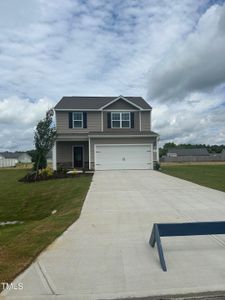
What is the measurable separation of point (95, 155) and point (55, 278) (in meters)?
22.2

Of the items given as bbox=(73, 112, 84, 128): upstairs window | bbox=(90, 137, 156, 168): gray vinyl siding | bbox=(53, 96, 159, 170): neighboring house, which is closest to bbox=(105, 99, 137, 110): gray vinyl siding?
bbox=(53, 96, 159, 170): neighboring house

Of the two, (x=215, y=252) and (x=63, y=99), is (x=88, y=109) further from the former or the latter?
(x=215, y=252)

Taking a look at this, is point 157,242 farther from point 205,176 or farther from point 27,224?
point 205,176

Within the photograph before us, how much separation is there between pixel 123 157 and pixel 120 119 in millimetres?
4362

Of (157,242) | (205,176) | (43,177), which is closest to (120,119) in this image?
(43,177)

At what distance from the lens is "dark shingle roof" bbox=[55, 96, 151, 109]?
95.2 feet

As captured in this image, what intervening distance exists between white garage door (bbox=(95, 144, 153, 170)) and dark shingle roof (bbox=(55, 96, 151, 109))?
4.98m

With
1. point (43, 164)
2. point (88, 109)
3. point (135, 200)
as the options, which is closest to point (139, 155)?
point (88, 109)

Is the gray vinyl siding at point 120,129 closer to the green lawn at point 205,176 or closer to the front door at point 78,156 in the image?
the front door at point 78,156

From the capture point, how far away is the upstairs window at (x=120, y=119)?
94.7ft

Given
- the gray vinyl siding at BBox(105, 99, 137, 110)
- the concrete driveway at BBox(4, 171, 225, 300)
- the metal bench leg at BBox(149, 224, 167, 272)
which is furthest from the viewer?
the gray vinyl siding at BBox(105, 99, 137, 110)

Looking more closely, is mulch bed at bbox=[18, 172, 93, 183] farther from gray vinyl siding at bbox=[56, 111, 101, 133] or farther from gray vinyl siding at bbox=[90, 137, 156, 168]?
gray vinyl siding at bbox=[56, 111, 101, 133]

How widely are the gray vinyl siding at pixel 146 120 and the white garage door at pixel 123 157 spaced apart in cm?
301

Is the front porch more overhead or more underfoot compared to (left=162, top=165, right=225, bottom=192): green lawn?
more overhead
